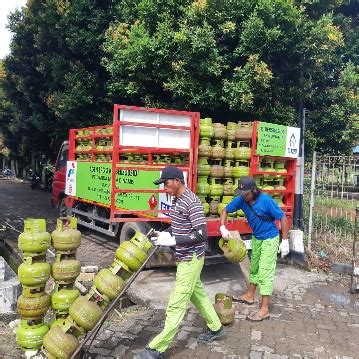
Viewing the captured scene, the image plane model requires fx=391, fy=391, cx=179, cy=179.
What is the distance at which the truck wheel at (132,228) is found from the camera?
6.21 meters

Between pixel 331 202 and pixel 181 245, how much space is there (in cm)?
533

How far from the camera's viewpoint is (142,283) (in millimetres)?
5938

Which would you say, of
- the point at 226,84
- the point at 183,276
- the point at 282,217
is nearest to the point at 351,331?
the point at 282,217

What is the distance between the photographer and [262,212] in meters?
4.68

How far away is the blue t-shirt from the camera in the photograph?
182 inches

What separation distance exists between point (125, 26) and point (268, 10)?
4084 mm

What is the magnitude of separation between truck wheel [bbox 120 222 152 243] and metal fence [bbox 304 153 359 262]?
3.35 meters

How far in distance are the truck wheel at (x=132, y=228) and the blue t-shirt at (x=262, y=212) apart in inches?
70.1

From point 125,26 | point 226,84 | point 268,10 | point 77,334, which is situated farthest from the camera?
point 125,26

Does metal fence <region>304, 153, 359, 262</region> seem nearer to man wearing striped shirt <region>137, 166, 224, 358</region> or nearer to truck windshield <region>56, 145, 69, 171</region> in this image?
man wearing striped shirt <region>137, 166, 224, 358</region>

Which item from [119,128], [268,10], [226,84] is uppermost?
[268,10]

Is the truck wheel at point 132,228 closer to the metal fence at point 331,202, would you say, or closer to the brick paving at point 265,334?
the brick paving at point 265,334

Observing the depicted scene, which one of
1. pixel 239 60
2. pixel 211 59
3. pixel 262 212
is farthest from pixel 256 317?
pixel 239 60

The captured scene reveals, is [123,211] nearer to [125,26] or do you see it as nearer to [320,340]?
[320,340]
